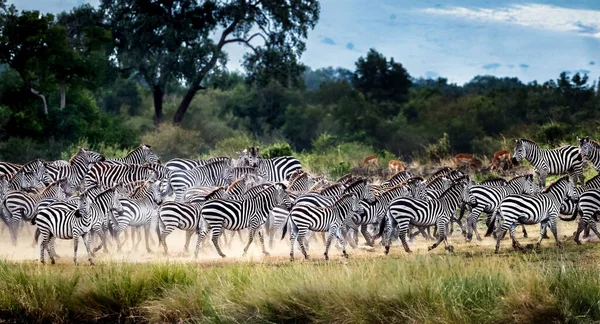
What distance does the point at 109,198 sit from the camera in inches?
671

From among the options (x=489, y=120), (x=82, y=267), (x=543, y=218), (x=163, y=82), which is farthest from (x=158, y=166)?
(x=489, y=120)

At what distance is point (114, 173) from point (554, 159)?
11022mm

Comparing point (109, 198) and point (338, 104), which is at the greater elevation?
point (338, 104)

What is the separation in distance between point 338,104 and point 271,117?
428 cm

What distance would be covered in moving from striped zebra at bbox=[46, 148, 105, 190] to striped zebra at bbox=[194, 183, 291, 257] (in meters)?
6.34

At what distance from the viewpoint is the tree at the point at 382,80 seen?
194 feet

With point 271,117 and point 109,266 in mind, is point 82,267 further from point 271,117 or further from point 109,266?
point 271,117

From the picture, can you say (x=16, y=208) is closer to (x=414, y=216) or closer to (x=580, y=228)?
(x=414, y=216)

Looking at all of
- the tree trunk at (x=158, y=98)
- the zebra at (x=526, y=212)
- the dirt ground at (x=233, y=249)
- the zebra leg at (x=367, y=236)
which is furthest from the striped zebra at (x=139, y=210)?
the tree trunk at (x=158, y=98)

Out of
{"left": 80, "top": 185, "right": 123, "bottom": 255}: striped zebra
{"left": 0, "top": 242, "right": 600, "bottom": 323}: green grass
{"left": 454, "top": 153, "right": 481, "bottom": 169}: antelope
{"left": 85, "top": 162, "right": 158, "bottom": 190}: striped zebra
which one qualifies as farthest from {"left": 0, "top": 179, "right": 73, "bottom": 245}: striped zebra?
{"left": 454, "top": 153, "right": 481, "bottom": 169}: antelope

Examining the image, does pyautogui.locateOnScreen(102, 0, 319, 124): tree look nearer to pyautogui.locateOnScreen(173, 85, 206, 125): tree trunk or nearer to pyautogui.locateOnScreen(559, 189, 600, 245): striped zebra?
pyautogui.locateOnScreen(173, 85, 206, 125): tree trunk

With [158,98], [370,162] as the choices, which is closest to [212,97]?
[158,98]

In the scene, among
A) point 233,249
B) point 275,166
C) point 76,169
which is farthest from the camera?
point 275,166

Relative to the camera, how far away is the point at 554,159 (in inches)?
929
